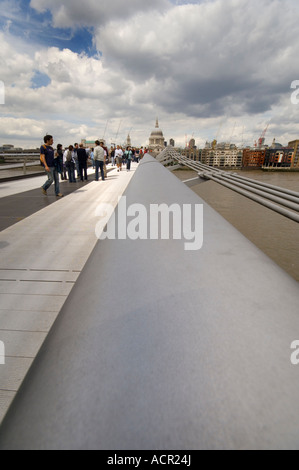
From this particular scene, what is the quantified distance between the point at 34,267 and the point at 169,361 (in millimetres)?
2978

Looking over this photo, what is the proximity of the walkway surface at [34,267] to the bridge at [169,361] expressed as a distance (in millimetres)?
1277

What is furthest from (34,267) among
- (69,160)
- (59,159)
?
(69,160)

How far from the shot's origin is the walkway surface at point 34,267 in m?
1.83

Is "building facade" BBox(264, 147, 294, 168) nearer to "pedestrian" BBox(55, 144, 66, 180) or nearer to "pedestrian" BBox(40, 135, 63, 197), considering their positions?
"pedestrian" BBox(55, 144, 66, 180)

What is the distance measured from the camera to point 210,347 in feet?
1.65

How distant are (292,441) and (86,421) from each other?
1.00 ft

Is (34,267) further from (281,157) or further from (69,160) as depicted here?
(281,157)

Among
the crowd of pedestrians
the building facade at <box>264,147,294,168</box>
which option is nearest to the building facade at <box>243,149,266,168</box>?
the building facade at <box>264,147,294,168</box>

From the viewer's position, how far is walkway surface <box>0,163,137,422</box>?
183 cm

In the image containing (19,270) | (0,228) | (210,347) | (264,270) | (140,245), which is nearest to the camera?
(210,347)

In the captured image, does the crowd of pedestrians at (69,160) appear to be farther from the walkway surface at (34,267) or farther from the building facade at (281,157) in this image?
the building facade at (281,157)

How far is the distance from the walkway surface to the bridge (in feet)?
4.19
